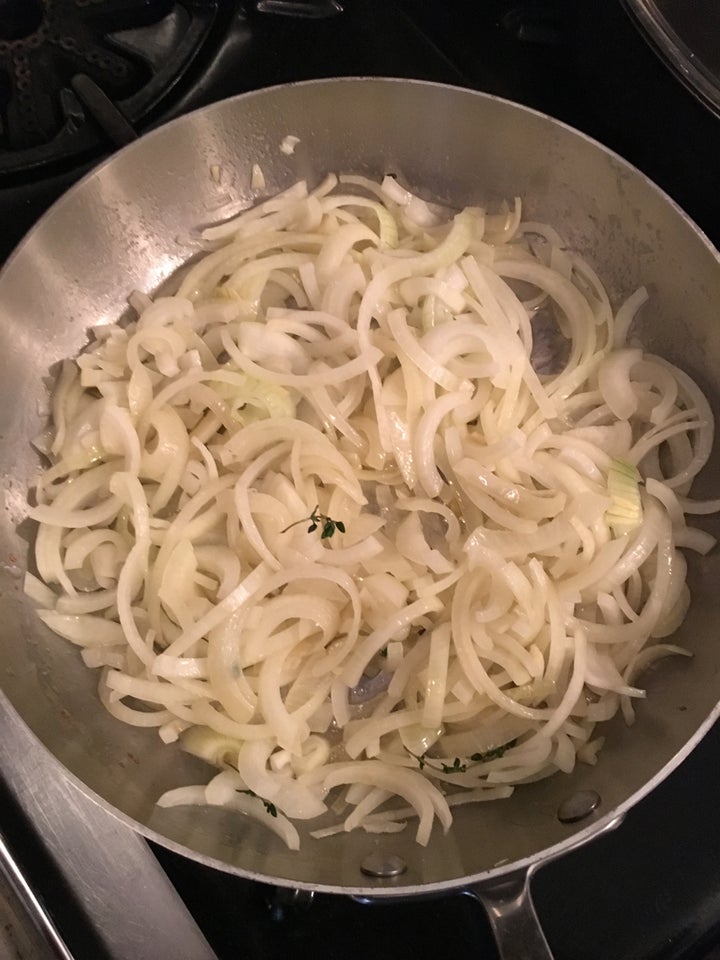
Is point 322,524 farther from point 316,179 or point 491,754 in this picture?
point 316,179

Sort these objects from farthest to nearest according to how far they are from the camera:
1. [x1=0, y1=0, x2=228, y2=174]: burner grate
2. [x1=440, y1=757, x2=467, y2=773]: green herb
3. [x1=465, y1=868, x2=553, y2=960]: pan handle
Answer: [x1=0, y1=0, x2=228, y2=174]: burner grate < [x1=440, y1=757, x2=467, y2=773]: green herb < [x1=465, y1=868, x2=553, y2=960]: pan handle

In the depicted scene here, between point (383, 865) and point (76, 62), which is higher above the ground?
point (76, 62)

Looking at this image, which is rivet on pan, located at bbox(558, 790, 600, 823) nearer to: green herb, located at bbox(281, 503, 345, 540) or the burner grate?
green herb, located at bbox(281, 503, 345, 540)

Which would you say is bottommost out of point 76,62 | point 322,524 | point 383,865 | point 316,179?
point 383,865

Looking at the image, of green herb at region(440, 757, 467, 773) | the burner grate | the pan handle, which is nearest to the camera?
the pan handle

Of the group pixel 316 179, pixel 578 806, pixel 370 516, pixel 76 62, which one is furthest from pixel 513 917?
pixel 76 62

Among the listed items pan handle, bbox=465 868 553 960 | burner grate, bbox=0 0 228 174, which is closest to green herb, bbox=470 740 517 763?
pan handle, bbox=465 868 553 960

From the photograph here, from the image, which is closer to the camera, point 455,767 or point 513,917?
point 513,917

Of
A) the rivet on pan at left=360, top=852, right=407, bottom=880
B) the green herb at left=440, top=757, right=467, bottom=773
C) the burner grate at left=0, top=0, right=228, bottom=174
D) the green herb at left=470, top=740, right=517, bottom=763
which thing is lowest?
the rivet on pan at left=360, top=852, right=407, bottom=880
